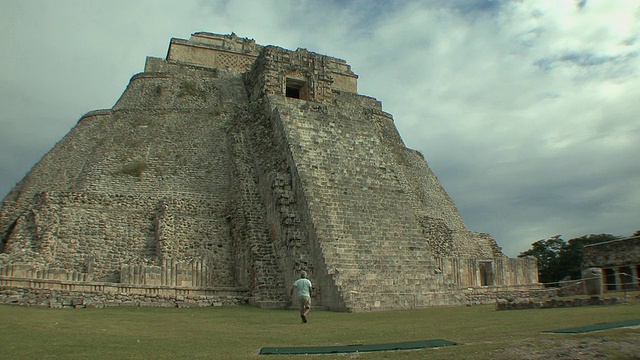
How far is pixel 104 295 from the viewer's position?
14328mm

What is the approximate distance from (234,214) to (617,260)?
60.9 ft

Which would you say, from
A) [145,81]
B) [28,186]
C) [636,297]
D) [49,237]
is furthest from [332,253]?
[145,81]

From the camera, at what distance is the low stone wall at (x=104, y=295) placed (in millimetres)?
13289

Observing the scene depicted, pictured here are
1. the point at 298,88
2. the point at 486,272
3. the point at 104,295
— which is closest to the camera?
the point at 104,295

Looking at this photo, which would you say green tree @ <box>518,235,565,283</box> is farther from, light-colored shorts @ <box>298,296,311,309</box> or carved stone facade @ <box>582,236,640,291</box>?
light-colored shorts @ <box>298,296,311,309</box>

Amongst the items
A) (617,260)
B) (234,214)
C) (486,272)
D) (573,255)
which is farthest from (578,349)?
(573,255)

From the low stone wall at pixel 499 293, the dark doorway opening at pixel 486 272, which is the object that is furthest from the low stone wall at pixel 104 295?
the dark doorway opening at pixel 486 272

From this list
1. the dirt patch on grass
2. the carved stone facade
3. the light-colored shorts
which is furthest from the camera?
the carved stone facade

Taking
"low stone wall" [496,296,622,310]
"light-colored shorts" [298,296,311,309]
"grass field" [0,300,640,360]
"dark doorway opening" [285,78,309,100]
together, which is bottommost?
"grass field" [0,300,640,360]

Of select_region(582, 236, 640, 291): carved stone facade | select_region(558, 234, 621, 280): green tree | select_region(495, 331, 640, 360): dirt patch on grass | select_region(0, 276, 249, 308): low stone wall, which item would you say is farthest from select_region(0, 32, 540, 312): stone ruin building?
select_region(558, 234, 621, 280): green tree

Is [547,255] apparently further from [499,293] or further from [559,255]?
[499,293]

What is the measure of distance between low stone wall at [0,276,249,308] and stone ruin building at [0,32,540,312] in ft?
0.13

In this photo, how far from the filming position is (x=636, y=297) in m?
13.1

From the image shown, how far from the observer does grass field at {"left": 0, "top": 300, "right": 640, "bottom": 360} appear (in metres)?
5.95
